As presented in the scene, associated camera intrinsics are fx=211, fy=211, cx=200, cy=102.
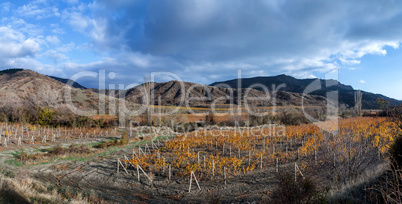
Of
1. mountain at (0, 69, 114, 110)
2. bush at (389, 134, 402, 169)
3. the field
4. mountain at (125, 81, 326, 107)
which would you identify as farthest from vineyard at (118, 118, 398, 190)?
mountain at (125, 81, 326, 107)

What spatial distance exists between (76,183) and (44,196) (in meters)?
3.90

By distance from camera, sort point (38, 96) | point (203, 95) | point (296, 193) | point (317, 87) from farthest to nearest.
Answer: point (317, 87)
point (203, 95)
point (38, 96)
point (296, 193)

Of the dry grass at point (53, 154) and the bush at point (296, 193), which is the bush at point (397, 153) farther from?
the dry grass at point (53, 154)

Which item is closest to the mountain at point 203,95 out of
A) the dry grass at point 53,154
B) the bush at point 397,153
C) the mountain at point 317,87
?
the mountain at point 317,87

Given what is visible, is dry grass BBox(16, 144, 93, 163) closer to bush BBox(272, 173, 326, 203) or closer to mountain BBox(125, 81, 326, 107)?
bush BBox(272, 173, 326, 203)

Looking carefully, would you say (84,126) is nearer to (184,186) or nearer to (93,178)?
(93,178)

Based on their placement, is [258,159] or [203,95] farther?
[203,95]

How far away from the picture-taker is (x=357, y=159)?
321 inches

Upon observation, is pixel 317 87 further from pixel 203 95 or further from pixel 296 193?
pixel 296 193

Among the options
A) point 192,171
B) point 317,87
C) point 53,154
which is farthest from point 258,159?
point 317,87

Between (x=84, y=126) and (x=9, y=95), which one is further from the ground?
(x=9, y=95)

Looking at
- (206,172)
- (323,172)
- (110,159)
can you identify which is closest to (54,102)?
(110,159)

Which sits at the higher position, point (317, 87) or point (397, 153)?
point (317, 87)

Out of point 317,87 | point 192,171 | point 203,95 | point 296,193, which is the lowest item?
point 192,171
